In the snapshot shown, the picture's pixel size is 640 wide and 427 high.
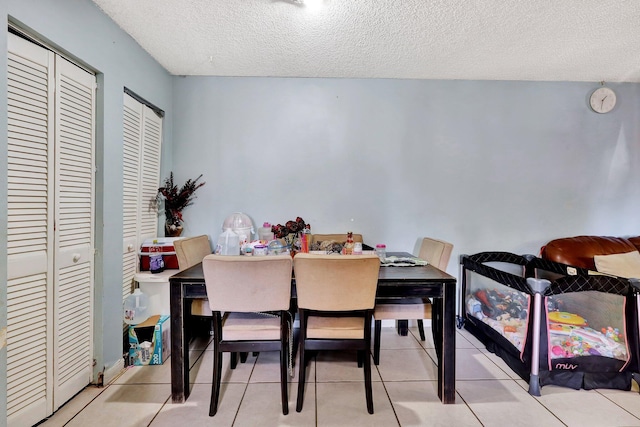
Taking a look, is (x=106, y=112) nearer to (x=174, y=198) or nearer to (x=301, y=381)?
(x=174, y=198)

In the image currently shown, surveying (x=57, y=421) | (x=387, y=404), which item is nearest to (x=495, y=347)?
(x=387, y=404)

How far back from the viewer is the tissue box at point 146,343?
2135 mm

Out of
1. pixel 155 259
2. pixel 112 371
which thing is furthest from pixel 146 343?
pixel 155 259

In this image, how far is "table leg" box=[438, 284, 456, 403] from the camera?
67.7 inches

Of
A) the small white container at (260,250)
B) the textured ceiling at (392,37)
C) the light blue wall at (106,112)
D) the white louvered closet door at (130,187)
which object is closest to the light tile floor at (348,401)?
the light blue wall at (106,112)

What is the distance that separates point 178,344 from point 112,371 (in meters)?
0.73

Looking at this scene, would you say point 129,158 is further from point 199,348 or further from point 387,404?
point 387,404

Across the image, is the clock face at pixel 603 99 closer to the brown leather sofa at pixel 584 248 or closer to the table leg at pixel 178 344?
the brown leather sofa at pixel 584 248

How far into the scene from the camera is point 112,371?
1970mm

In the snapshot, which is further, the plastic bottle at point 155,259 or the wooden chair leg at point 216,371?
the plastic bottle at point 155,259

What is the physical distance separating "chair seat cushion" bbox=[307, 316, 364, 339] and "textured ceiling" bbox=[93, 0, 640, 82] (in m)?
2.03

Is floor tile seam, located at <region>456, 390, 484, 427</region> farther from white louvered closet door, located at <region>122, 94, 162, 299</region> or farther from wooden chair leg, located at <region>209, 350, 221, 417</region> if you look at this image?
white louvered closet door, located at <region>122, 94, 162, 299</region>

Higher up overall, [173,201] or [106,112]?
[106,112]

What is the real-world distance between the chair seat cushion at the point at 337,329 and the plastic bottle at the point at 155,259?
1447mm
